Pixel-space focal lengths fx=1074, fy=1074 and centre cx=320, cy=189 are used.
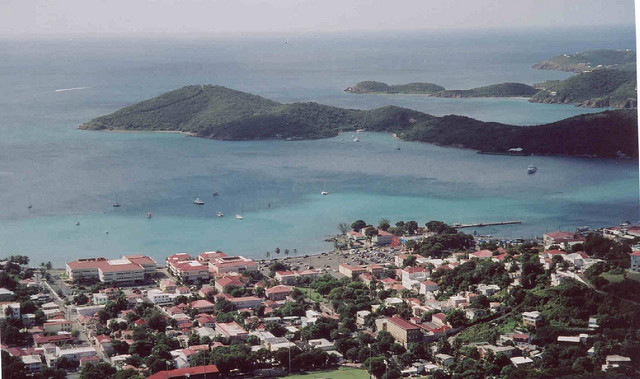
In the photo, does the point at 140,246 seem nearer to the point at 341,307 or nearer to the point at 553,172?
the point at 341,307

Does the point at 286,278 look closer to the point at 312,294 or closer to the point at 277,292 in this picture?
the point at 312,294

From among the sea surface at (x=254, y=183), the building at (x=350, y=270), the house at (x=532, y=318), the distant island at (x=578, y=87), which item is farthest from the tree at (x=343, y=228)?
the distant island at (x=578, y=87)

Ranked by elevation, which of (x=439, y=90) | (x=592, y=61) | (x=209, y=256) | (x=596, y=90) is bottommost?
(x=209, y=256)

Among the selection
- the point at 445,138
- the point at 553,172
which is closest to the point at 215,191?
the point at 553,172

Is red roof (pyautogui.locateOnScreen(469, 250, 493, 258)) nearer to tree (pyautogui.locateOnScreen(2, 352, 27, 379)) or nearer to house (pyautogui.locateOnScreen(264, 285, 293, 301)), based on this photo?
house (pyautogui.locateOnScreen(264, 285, 293, 301))

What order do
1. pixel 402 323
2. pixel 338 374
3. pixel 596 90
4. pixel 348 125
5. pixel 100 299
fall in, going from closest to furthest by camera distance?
pixel 338 374, pixel 402 323, pixel 100 299, pixel 348 125, pixel 596 90

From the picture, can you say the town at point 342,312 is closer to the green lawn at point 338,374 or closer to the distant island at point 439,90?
the green lawn at point 338,374

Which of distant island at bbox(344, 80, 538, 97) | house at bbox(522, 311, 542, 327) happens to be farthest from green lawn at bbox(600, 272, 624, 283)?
distant island at bbox(344, 80, 538, 97)

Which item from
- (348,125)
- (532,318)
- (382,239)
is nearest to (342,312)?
(532,318)
